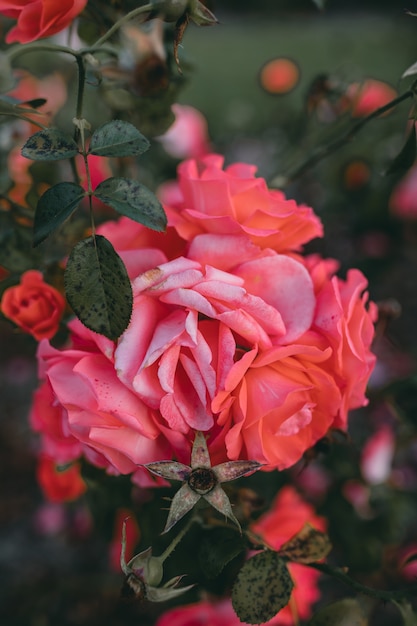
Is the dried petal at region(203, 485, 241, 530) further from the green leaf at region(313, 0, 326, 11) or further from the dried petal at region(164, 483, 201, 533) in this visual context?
the green leaf at region(313, 0, 326, 11)

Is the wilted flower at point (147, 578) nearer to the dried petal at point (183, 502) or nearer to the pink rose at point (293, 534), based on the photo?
the dried petal at point (183, 502)

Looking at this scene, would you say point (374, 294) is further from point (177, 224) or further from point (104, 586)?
point (177, 224)

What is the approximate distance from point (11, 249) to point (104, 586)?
2.03 feet

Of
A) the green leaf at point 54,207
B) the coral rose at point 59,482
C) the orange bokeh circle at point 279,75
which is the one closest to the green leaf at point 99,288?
the green leaf at point 54,207

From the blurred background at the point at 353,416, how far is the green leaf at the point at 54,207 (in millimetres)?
128

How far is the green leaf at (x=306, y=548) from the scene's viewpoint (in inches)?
16.3

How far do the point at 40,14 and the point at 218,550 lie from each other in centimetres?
35

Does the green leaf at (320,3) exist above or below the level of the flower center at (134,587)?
above

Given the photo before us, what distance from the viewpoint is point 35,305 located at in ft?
1.45

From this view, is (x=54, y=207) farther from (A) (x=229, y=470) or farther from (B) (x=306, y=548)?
(B) (x=306, y=548)

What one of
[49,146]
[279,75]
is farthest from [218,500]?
[279,75]

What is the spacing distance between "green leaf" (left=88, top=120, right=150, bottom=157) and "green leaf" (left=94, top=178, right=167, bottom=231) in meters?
0.02

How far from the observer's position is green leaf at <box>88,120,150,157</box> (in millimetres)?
349

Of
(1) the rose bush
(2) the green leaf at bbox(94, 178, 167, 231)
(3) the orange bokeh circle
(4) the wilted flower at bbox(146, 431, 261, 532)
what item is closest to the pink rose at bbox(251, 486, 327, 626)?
(1) the rose bush
